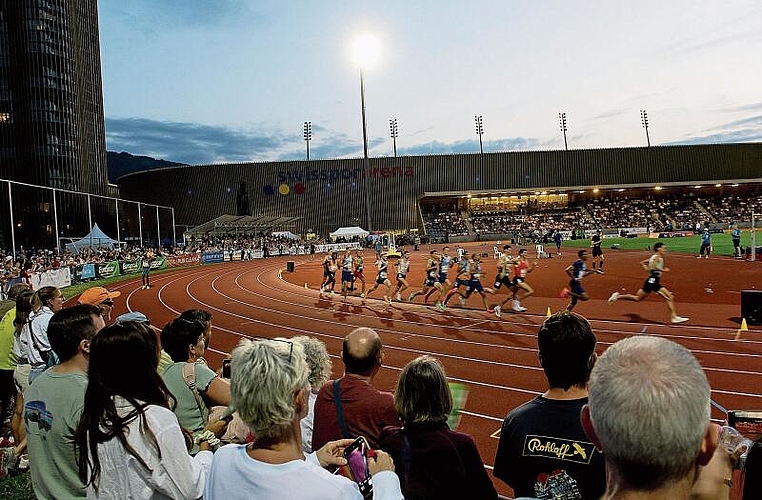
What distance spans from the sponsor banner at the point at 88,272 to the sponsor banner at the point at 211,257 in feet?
49.3

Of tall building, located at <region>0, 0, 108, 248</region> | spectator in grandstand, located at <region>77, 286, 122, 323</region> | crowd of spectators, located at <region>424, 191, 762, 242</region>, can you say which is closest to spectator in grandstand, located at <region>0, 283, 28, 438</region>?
spectator in grandstand, located at <region>77, 286, 122, 323</region>

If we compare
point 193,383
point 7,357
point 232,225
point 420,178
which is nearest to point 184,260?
point 232,225

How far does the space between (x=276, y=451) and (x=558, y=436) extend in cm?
135

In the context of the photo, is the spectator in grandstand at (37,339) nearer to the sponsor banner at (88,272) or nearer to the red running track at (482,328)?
the red running track at (482,328)

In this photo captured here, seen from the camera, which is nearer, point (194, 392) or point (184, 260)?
point (194, 392)

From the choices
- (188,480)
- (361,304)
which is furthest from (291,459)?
(361,304)

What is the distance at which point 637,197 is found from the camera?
8019 cm

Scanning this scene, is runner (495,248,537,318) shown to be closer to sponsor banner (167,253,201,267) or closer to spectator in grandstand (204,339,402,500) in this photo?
spectator in grandstand (204,339,402,500)

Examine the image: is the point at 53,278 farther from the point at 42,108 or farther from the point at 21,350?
the point at 42,108

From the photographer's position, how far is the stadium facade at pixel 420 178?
255ft

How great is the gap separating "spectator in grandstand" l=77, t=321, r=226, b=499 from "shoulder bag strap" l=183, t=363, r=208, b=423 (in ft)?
3.45

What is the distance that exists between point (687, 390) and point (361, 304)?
63.0ft

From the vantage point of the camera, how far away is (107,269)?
34.3 metres

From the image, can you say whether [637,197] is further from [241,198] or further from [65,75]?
[65,75]
